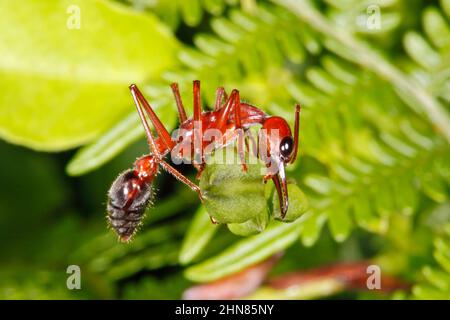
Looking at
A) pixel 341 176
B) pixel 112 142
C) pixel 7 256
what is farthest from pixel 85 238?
pixel 341 176

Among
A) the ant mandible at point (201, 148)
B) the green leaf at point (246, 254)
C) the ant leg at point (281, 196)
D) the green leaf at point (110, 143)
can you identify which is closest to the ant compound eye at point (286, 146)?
the ant mandible at point (201, 148)

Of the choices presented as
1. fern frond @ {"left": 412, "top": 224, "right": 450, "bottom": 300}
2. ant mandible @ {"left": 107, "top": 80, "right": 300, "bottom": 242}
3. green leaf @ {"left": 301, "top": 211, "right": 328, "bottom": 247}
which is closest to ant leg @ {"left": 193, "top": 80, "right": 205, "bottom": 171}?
ant mandible @ {"left": 107, "top": 80, "right": 300, "bottom": 242}

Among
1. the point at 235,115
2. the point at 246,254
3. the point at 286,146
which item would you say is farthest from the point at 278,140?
the point at 246,254

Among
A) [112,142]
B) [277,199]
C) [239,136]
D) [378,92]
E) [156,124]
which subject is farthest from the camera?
[378,92]

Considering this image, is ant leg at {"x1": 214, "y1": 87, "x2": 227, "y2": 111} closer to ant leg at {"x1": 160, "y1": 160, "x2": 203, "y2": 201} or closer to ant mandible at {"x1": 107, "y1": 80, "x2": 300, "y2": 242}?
ant mandible at {"x1": 107, "y1": 80, "x2": 300, "y2": 242}

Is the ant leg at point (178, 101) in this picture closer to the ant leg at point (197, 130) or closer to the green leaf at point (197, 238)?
the ant leg at point (197, 130)

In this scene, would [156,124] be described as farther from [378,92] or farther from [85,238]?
[85,238]
